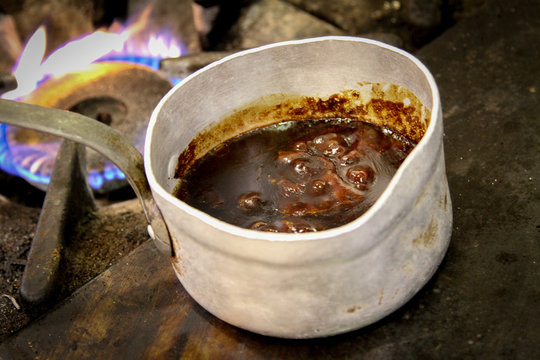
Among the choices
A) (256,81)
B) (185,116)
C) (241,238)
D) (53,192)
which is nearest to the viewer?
(241,238)

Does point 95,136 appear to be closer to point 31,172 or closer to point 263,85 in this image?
point 263,85

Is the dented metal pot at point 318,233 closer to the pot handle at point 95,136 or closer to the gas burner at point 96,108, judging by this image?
the pot handle at point 95,136

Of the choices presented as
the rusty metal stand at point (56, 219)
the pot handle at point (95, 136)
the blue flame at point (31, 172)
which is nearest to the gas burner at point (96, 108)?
the blue flame at point (31, 172)

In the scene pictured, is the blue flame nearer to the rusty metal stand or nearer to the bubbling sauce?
the rusty metal stand

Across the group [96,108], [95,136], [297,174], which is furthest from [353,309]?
[96,108]

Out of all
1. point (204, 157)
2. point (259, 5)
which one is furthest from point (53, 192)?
point (259, 5)

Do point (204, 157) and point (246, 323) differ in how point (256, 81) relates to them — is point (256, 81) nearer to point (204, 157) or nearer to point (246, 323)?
point (204, 157)

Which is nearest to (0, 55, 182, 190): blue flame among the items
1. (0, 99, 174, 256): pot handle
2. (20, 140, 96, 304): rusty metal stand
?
(20, 140, 96, 304): rusty metal stand
